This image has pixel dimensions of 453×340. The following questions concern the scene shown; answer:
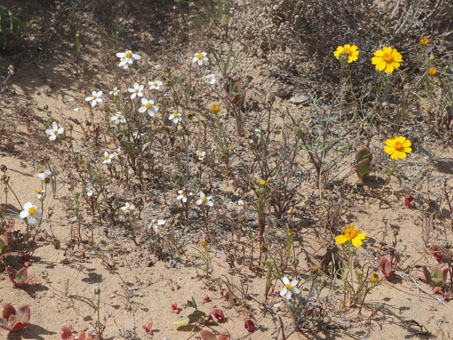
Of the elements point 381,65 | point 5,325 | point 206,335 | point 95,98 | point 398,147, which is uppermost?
point 381,65

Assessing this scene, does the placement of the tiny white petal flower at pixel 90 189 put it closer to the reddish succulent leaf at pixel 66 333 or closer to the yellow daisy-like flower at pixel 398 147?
the reddish succulent leaf at pixel 66 333

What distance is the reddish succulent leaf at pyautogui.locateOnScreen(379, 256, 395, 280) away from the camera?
3.37 metres

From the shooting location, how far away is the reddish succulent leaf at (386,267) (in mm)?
3374

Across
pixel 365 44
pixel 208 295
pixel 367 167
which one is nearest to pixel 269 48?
pixel 365 44

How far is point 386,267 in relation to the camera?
3395 mm

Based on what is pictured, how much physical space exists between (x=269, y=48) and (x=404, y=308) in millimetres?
3179

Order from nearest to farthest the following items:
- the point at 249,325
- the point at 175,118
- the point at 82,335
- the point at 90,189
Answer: the point at 82,335
the point at 249,325
the point at 90,189
the point at 175,118

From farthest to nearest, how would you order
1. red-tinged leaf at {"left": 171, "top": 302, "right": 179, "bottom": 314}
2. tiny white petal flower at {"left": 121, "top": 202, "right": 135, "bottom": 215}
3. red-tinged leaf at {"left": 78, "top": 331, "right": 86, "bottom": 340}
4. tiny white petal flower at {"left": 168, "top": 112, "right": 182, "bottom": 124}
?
1. tiny white petal flower at {"left": 168, "top": 112, "right": 182, "bottom": 124}
2. tiny white petal flower at {"left": 121, "top": 202, "right": 135, "bottom": 215}
3. red-tinged leaf at {"left": 171, "top": 302, "right": 179, "bottom": 314}
4. red-tinged leaf at {"left": 78, "top": 331, "right": 86, "bottom": 340}

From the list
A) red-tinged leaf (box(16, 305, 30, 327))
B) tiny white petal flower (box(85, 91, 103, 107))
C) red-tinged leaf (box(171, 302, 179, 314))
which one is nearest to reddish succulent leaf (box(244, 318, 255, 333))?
red-tinged leaf (box(171, 302, 179, 314))

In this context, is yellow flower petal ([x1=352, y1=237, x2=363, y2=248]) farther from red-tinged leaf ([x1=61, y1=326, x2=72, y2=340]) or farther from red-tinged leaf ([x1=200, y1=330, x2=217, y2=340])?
red-tinged leaf ([x1=61, y1=326, x2=72, y2=340])

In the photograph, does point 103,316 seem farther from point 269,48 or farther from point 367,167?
point 269,48

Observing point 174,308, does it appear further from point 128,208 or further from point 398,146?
point 398,146

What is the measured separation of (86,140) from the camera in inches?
181

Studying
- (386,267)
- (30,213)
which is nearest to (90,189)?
(30,213)
